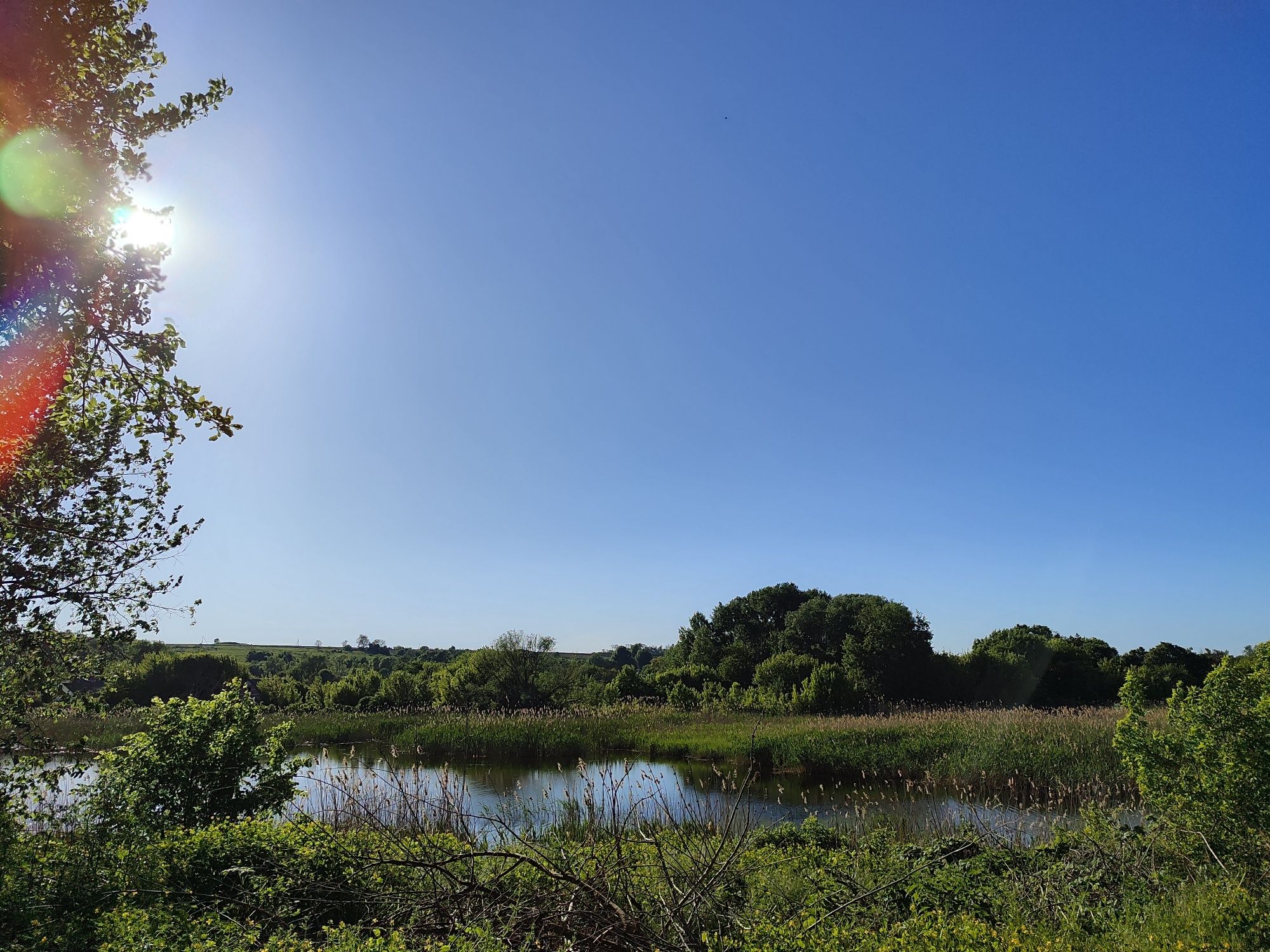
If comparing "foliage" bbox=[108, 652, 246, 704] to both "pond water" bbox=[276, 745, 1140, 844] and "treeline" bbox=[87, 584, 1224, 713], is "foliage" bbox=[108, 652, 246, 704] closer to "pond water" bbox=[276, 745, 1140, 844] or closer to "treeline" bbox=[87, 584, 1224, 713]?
"treeline" bbox=[87, 584, 1224, 713]

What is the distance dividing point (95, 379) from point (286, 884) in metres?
4.05

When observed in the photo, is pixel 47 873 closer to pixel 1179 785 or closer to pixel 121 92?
pixel 121 92

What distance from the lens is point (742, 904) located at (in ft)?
18.6

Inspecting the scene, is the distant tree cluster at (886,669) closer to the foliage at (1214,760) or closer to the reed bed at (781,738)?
→ the reed bed at (781,738)

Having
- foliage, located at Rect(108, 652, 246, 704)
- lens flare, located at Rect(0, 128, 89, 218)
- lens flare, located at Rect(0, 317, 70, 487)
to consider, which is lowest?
foliage, located at Rect(108, 652, 246, 704)

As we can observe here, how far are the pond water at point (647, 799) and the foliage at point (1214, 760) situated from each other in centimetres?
140

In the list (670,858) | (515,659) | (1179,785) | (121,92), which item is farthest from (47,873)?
(515,659)

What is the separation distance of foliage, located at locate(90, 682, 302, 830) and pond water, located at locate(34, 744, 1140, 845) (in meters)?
0.32

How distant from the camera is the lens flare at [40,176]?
425 centimetres

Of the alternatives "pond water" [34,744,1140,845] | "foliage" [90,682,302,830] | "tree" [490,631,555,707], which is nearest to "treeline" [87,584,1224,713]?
"tree" [490,631,555,707]

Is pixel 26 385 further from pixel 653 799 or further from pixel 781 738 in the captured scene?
pixel 781 738

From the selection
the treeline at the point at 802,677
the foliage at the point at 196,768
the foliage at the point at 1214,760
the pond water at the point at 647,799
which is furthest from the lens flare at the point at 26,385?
the treeline at the point at 802,677

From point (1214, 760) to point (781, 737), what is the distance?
14.1 m

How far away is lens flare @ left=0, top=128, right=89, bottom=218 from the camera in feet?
13.9
